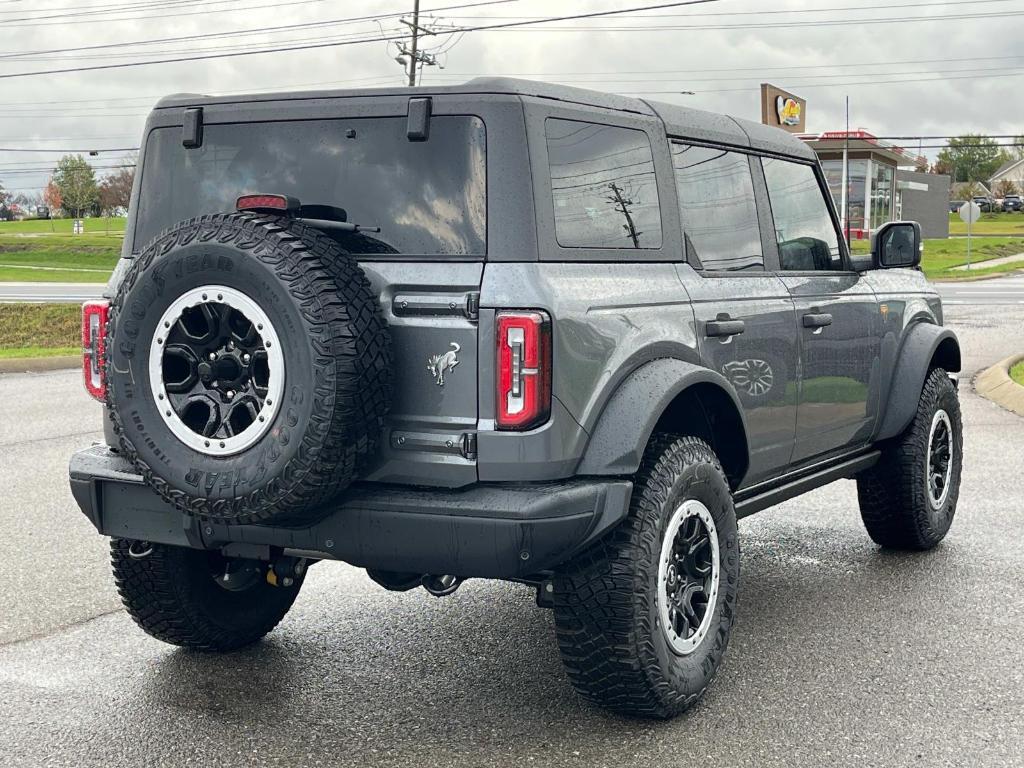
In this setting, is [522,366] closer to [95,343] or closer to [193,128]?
[193,128]

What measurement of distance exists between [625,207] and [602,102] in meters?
0.35

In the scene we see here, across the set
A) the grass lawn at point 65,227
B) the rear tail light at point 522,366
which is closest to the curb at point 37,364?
the rear tail light at point 522,366

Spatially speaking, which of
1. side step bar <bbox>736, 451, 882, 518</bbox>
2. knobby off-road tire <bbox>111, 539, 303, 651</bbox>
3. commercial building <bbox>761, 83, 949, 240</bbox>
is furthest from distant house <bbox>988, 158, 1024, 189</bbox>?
knobby off-road tire <bbox>111, 539, 303, 651</bbox>

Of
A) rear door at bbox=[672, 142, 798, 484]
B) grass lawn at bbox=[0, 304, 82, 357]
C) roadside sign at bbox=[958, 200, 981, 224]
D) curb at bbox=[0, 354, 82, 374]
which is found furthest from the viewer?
roadside sign at bbox=[958, 200, 981, 224]

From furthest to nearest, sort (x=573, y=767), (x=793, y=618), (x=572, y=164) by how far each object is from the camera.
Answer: (x=793, y=618) → (x=572, y=164) → (x=573, y=767)

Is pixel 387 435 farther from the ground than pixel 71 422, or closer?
farther from the ground

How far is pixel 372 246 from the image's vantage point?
A: 3.81 metres

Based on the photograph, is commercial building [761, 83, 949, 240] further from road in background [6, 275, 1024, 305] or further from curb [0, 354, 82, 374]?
curb [0, 354, 82, 374]

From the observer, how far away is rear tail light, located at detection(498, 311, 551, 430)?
3.54 meters

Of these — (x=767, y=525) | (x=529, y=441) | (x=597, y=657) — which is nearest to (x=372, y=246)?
(x=529, y=441)

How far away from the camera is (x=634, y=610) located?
378 centimetres

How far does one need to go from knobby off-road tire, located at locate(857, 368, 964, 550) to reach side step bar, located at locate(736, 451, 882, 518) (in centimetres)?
16

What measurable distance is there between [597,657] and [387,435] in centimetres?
93

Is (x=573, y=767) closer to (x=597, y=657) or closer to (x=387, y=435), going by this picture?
(x=597, y=657)
